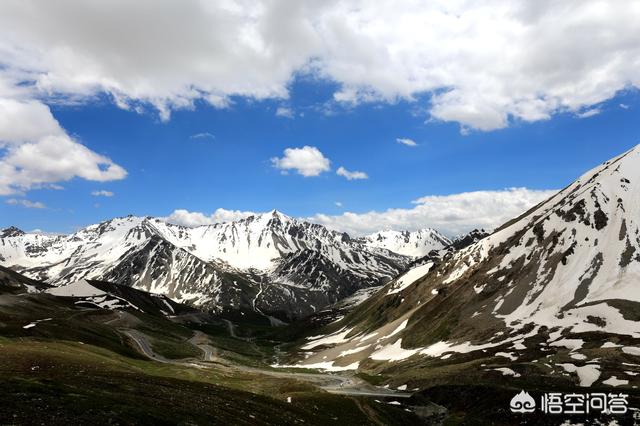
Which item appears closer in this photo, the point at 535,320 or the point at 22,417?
the point at 22,417

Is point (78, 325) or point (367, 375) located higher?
point (78, 325)

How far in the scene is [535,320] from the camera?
164 metres

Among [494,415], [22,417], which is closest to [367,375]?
[494,415]

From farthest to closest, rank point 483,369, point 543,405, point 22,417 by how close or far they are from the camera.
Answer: point 483,369
point 543,405
point 22,417

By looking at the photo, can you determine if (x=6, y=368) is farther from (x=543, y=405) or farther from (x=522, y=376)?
(x=522, y=376)

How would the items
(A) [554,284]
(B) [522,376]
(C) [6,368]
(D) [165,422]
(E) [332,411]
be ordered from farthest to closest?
(A) [554,284] < (B) [522,376] < (E) [332,411] < (C) [6,368] < (D) [165,422]

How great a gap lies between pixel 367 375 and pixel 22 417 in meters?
139

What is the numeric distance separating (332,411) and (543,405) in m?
35.6

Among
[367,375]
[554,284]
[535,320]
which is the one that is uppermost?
[554,284]

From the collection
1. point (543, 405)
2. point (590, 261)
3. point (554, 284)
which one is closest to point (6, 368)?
point (543, 405)

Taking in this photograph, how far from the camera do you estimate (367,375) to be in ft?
516

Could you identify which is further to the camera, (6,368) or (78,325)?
(78,325)

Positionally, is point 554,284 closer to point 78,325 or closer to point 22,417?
point 78,325

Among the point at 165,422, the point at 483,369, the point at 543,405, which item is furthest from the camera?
the point at 483,369
